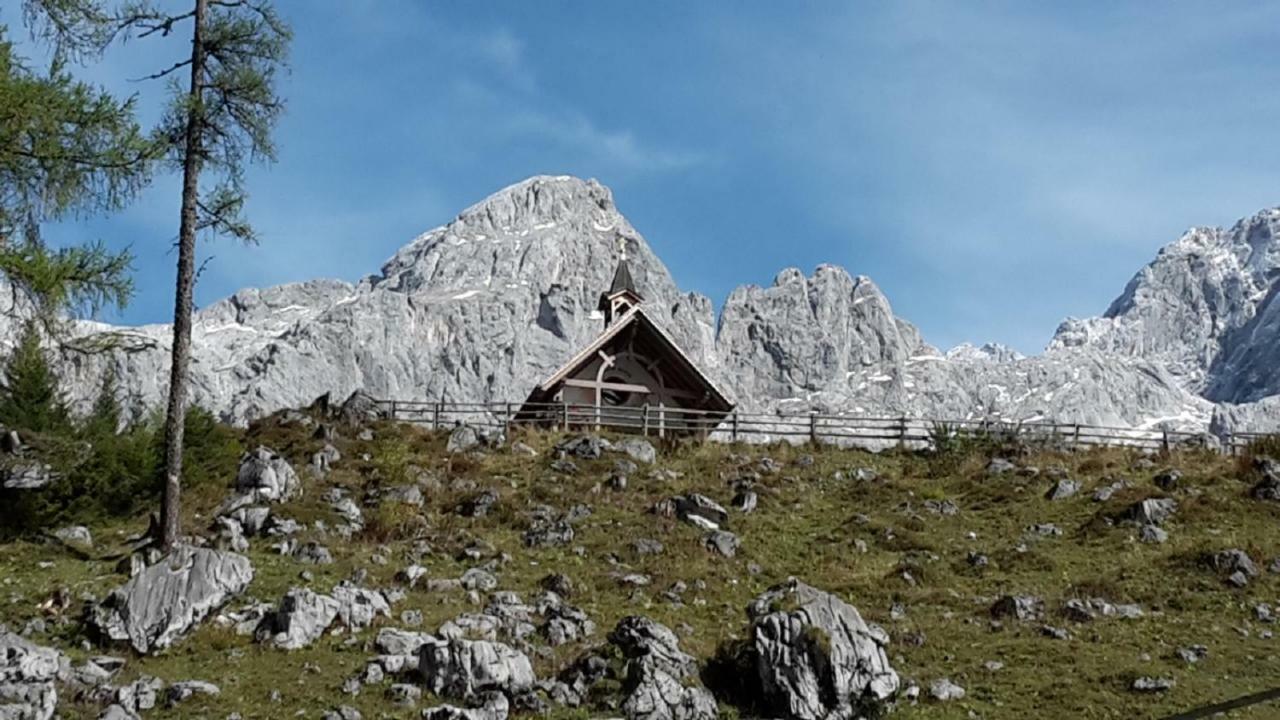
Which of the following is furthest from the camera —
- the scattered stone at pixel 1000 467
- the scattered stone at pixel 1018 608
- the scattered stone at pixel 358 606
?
the scattered stone at pixel 1000 467

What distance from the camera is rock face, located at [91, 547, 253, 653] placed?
719 inches

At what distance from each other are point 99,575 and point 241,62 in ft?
34.8

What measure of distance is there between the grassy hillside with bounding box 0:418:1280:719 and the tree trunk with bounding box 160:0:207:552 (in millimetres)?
1742

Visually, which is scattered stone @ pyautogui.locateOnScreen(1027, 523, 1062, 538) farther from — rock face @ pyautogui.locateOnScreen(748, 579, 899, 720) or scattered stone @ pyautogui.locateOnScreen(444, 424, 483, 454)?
scattered stone @ pyautogui.locateOnScreen(444, 424, 483, 454)

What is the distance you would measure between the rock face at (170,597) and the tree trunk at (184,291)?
206 centimetres

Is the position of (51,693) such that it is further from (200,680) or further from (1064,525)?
(1064,525)

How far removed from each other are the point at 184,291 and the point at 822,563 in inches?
587

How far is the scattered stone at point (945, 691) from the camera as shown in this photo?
17.8 metres

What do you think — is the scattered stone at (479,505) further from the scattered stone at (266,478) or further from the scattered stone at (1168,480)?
the scattered stone at (1168,480)

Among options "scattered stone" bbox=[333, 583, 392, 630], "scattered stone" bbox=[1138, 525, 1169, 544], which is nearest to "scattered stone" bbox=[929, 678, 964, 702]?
"scattered stone" bbox=[333, 583, 392, 630]

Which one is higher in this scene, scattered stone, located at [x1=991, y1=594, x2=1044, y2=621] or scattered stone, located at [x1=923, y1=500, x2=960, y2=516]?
scattered stone, located at [x1=923, y1=500, x2=960, y2=516]

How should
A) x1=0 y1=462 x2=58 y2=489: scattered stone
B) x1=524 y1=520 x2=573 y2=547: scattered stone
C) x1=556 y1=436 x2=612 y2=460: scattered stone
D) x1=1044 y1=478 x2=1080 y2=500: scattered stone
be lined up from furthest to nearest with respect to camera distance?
x1=556 y1=436 x2=612 y2=460: scattered stone, x1=1044 y1=478 x2=1080 y2=500: scattered stone, x1=524 y1=520 x2=573 y2=547: scattered stone, x1=0 y1=462 x2=58 y2=489: scattered stone

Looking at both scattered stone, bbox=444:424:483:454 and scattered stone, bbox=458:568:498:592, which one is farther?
scattered stone, bbox=444:424:483:454

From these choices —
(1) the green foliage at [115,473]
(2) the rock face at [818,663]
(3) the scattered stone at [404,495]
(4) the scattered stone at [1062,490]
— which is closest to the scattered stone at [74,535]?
(1) the green foliage at [115,473]
